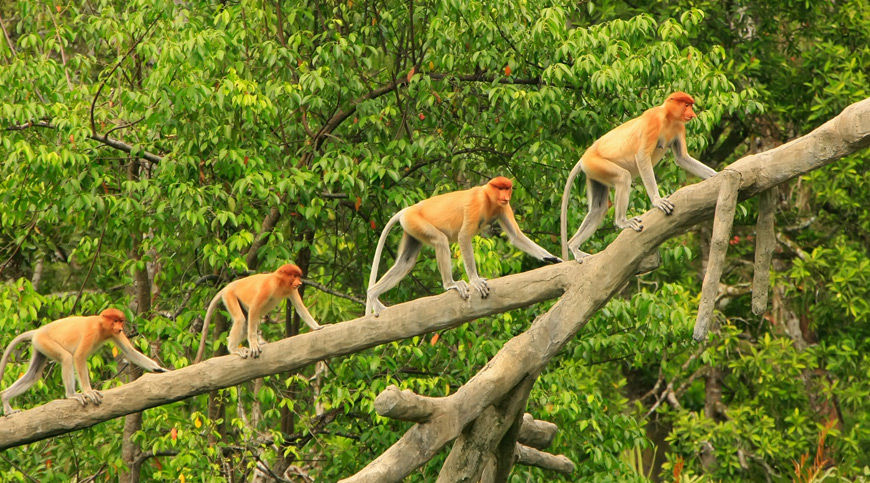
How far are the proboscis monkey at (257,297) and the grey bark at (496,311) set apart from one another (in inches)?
26.3

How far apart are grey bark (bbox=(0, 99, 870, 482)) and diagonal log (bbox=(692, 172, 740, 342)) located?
7cm

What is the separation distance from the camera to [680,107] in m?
5.01

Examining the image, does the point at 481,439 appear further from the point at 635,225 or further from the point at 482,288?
the point at 635,225

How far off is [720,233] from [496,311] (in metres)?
0.96

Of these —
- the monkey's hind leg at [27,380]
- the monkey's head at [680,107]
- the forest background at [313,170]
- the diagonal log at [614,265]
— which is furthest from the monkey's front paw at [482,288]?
the monkey's hind leg at [27,380]

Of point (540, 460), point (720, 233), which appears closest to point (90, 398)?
point (540, 460)

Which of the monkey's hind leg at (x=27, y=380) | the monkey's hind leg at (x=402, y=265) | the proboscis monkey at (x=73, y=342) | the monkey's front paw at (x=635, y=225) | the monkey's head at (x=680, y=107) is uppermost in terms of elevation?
the monkey's head at (x=680, y=107)

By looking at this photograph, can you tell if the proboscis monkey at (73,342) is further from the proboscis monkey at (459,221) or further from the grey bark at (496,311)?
the proboscis monkey at (459,221)

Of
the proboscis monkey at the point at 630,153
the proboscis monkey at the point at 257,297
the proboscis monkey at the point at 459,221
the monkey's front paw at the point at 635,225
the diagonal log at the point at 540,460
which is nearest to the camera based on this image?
the monkey's front paw at the point at 635,225

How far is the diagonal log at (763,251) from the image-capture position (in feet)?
14.7

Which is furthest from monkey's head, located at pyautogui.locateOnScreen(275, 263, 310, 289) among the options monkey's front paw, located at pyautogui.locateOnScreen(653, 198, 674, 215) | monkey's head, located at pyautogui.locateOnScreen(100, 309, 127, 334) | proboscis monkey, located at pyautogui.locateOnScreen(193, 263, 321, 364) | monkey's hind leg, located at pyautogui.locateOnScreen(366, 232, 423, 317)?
monkey's front paw, located at pyautogui.locateOnScreen(653, 198, 674, 215)

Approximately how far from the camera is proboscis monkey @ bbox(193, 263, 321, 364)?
17.5 ft

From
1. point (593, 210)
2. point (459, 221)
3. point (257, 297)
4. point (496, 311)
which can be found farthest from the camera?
point (257, 297)

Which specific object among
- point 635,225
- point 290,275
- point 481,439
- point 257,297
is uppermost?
point 635,225
